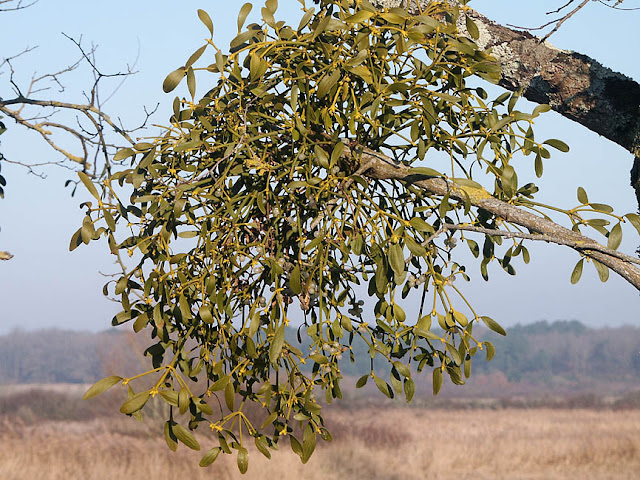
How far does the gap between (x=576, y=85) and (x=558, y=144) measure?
0.45 meters

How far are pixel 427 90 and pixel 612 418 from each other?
9.30m

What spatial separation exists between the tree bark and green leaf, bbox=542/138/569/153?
0.41 m

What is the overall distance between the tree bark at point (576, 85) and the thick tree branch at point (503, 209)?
1.68 ft

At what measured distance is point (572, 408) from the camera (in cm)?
1109

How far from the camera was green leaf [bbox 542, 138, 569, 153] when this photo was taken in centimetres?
150

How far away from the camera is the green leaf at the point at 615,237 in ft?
4.62

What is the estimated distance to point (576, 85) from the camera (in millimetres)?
1873

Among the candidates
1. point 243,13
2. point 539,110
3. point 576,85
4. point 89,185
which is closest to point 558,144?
point 539,110

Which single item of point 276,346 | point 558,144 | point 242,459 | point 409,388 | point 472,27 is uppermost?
point 472,27

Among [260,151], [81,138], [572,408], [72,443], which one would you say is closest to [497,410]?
[572,408]

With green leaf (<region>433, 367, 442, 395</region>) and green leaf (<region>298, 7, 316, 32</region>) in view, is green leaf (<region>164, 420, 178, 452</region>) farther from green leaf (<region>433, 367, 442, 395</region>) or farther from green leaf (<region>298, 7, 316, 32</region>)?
green leaf (<region>298, 7, 316, 32</region>)

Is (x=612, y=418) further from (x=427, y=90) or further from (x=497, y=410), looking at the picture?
(x=427, y=90)

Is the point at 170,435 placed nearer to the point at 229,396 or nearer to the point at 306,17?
the point at 229,396

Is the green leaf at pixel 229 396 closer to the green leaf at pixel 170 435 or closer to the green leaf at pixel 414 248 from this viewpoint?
the green leaf at pixel 170 435
